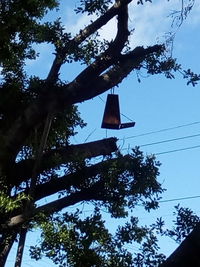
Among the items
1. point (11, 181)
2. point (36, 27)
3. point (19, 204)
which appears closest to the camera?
point (19, 204)

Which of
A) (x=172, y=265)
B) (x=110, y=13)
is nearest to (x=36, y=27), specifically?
(x=110, y=13)

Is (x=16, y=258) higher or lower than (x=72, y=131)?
lower

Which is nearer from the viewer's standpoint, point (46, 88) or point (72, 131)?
point (46, 88)

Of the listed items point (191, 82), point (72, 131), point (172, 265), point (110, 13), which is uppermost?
point (110, 13)

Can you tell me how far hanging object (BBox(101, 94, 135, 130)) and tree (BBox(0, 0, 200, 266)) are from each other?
39 cm

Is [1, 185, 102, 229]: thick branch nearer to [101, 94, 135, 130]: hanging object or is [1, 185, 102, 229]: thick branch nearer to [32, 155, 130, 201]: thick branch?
[32, 155, 130, 201]: thick branch

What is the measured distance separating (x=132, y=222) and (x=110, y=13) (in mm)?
3460

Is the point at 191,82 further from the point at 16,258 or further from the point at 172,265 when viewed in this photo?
the point at 172,265

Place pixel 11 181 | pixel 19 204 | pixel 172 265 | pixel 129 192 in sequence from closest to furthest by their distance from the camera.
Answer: pixel 172 265 → pixel 19 204 → pixel 129 192 → pixel 11 181

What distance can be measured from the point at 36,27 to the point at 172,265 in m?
6.22

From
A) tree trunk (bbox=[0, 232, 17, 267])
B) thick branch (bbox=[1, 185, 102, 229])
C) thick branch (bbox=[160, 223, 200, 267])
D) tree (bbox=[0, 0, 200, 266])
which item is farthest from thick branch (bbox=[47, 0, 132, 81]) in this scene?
thick branch (bbox=[160, 223, 200, 267])

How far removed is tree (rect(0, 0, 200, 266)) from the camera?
5.94m

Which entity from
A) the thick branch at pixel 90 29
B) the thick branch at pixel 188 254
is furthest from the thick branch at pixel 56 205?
the thick branch at pixel 188 254

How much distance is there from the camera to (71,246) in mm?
5832
